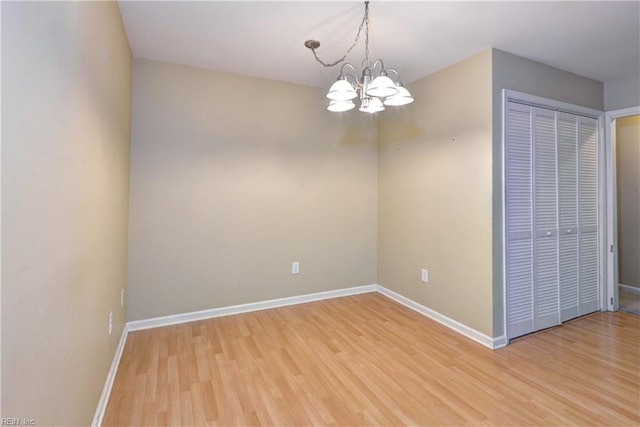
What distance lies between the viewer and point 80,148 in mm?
1393

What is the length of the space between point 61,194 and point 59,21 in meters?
0.63

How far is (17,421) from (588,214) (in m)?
4.46

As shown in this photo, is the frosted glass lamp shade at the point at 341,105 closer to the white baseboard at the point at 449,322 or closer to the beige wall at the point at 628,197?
the white baseboard at the point at 449,322

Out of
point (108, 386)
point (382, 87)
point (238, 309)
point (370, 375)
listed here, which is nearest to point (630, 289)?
point (370, 375)

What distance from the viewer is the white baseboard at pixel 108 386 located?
1.70 metres

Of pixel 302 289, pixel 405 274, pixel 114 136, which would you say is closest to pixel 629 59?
pixel 405 274

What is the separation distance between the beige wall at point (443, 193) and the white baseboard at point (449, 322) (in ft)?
0.18

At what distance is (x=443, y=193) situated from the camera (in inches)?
122

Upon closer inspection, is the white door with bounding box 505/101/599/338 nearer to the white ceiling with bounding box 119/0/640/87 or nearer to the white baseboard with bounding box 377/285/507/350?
the white baseboard with bounding box 377/285/507/350

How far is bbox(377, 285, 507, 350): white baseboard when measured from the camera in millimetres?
2631

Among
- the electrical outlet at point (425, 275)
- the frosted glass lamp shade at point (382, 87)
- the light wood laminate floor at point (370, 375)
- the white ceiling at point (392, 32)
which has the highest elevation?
the white ceiling at point (392, 32)

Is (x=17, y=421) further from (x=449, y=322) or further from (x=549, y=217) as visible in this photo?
(x=549, y=217)

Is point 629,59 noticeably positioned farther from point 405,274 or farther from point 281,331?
point 281,331

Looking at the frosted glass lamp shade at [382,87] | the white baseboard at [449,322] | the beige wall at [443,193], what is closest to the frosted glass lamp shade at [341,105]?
the frosted glass lamp shade at [382,87]
